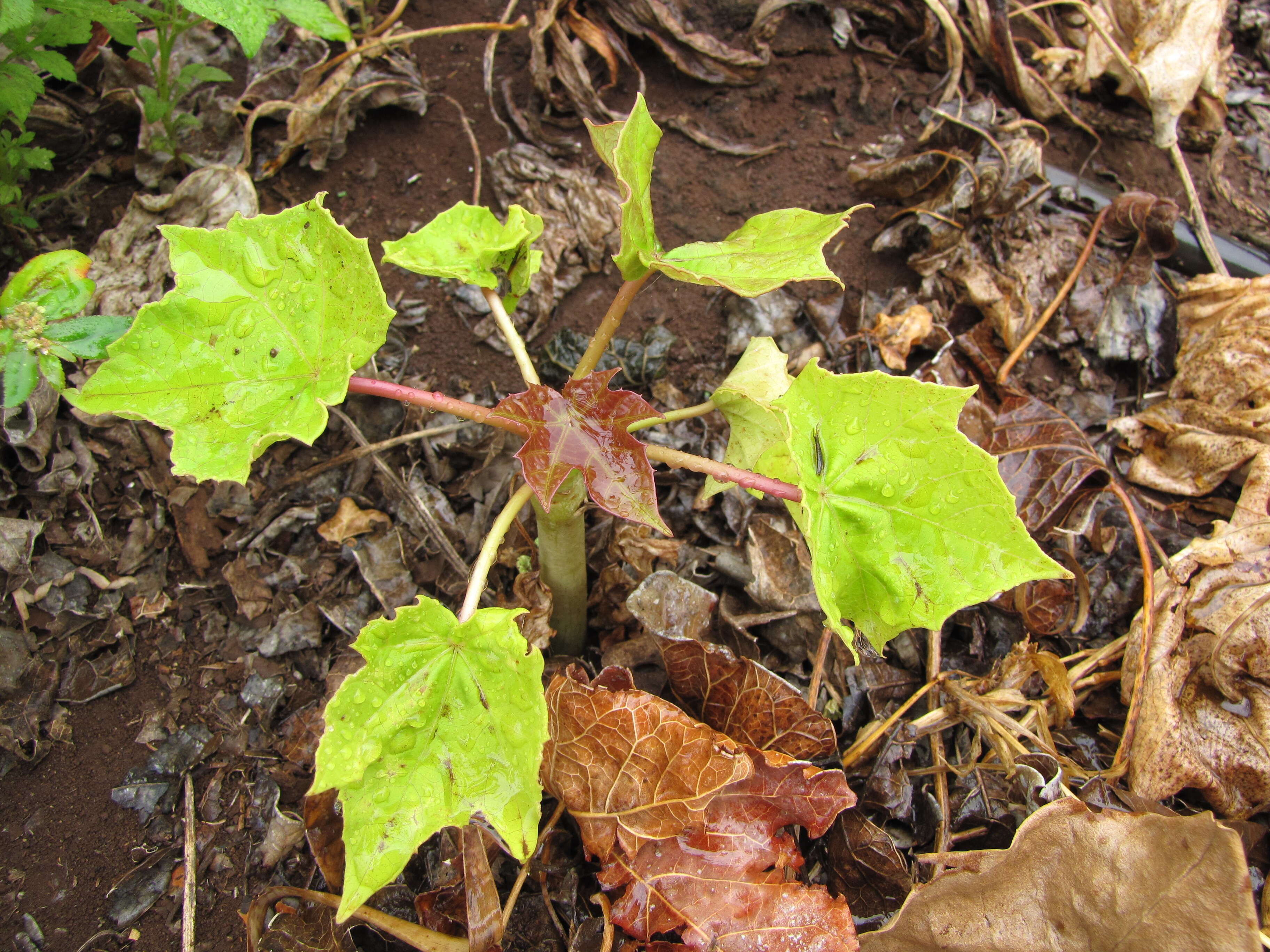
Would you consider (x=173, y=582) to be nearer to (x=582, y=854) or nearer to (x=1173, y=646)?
(x=582, y=854)

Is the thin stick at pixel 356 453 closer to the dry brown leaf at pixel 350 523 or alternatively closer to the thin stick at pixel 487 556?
the dry brown leaf at pixel 350 523

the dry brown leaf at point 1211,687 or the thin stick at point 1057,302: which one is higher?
the thin stick at point 1057,302

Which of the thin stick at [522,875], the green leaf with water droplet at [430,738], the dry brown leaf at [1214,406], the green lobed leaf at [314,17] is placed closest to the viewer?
the green leaf with water droplet at [430,738]

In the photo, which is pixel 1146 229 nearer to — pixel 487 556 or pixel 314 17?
pixel 487 556

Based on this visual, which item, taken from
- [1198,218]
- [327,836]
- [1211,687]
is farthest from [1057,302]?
[327,836]

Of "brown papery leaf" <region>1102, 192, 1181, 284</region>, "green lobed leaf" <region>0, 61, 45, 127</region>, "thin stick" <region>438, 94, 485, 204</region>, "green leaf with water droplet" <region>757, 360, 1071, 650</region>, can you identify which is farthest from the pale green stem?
"brown papery leaf" <region>1102, 192, 1181, 284</region>

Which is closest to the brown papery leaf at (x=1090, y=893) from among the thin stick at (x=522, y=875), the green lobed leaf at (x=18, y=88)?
the thin stick at (x=522, y=875)
